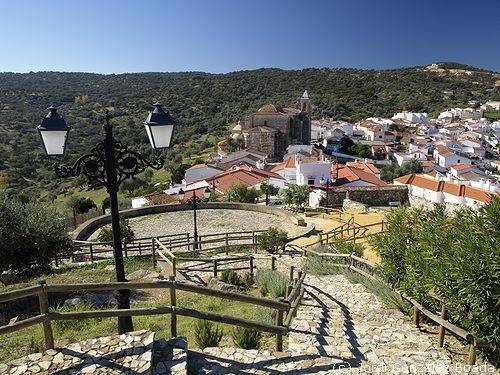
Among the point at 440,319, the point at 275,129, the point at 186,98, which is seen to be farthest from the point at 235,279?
the point at 186,98

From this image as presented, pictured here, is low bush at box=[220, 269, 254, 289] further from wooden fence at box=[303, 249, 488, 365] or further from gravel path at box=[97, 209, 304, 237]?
gravel path at box=[97, 209, 304, 237]

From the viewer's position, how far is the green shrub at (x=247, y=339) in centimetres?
553

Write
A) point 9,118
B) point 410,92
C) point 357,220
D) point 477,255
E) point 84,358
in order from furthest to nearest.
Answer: point 410,92
point 9,118
point 357,220
point 477,255
point 84,358

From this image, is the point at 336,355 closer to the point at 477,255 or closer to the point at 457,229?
the point at 477,255

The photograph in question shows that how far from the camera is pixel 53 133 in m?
4.66

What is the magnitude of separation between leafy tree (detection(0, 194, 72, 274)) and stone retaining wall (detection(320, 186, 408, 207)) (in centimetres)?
2130

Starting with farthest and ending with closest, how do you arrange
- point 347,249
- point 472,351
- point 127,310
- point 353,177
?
point 353,177
point 347,249
point 472,351
point 127,310

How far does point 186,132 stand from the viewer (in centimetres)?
7412

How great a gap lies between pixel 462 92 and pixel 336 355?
485 feet

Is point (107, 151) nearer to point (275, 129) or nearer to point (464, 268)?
point (464, 268)

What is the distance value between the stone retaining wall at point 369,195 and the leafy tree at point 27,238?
21.3m

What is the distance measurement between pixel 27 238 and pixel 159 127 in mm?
10122

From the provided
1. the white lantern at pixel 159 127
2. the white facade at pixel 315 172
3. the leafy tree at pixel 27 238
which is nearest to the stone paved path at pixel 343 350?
the white lantern at pixel 159 127

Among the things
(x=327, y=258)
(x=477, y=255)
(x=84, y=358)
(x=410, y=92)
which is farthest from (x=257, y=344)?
(x=410, y=92)
